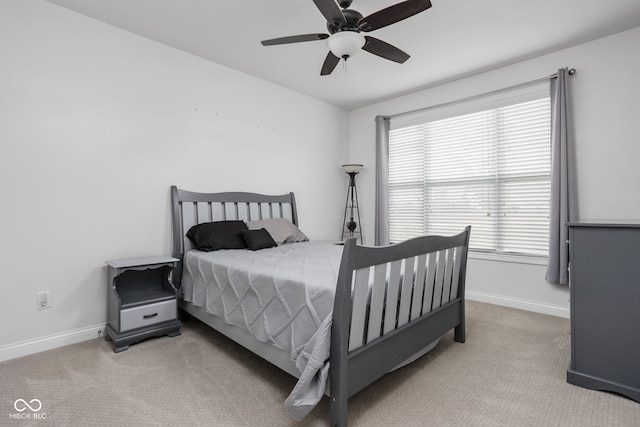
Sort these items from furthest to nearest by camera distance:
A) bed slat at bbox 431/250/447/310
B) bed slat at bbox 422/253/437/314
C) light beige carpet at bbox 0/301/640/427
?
bed slat at bbox 431/250/447/310, bed slat at bbox 422/253/437/314, light beige carpet at bbox 0/301/640/427

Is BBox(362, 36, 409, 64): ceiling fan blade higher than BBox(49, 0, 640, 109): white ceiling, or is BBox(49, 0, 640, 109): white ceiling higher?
BBox(49, 0, 640, 109): white ceiling

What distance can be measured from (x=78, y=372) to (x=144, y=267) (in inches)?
30.8

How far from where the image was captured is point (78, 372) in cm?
200

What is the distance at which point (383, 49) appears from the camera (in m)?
2.27

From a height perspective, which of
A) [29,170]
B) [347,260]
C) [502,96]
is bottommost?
[347,260]

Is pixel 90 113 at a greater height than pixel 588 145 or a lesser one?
greater

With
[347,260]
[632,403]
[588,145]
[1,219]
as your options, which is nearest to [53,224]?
[1,219]

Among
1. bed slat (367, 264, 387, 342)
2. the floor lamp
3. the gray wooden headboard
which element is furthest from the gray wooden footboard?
the floor lamp

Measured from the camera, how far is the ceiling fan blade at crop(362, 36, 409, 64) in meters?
2.17

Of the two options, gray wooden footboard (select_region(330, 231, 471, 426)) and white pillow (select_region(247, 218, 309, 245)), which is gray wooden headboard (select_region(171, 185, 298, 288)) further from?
gray wooden footboard (select_region(330, 231, 471, 426))

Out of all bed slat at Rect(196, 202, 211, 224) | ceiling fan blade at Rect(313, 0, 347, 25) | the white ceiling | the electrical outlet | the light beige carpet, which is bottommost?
the light beige carpet

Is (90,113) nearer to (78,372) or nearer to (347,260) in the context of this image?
(78,372)

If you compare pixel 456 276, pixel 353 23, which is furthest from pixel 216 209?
pixel 456 276

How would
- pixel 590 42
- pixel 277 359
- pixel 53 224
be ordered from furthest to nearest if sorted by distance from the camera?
pixel 590 42
pixel 53 224
pixel 277 359
